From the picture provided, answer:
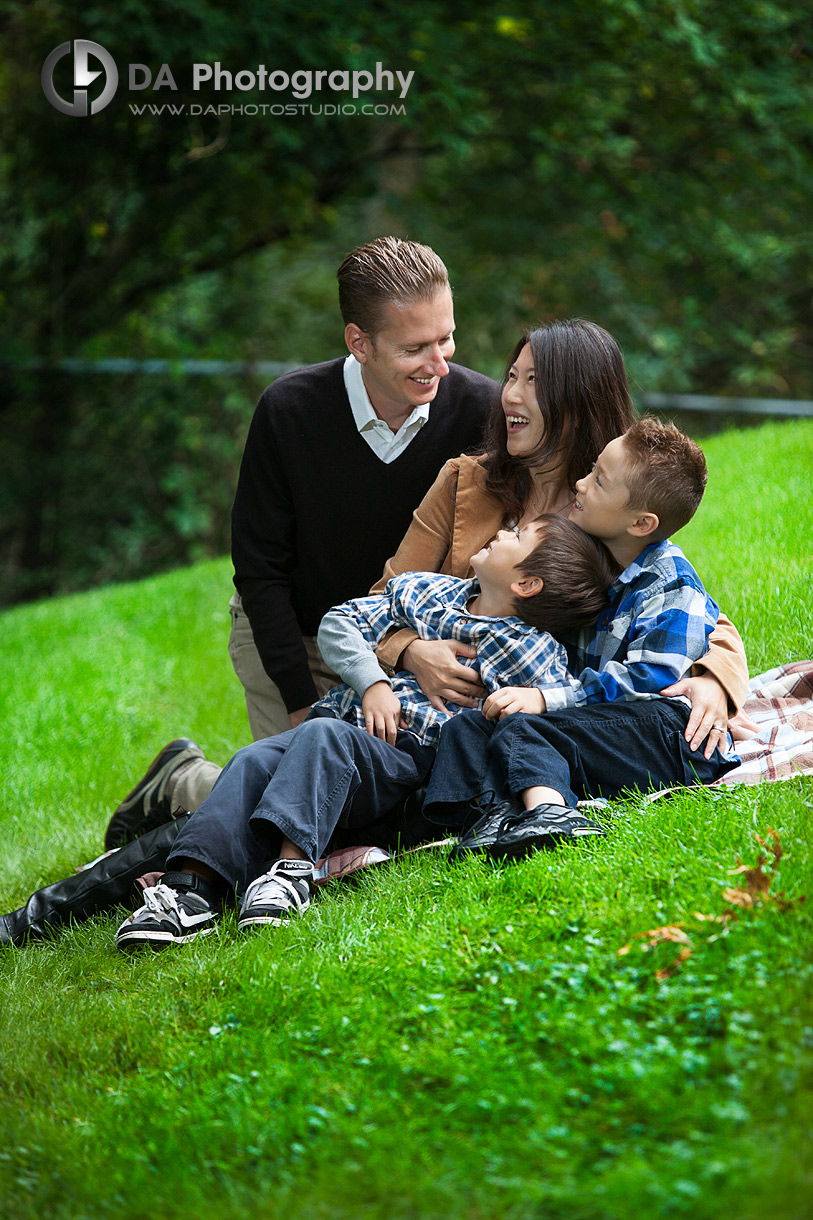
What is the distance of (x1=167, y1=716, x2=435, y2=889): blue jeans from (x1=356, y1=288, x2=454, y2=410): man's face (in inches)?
48.9

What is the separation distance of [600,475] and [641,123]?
9.22m

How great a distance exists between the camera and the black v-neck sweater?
4.02 meters

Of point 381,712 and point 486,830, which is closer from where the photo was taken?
point 486,830

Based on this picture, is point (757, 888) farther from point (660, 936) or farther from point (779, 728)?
point (779, 728)

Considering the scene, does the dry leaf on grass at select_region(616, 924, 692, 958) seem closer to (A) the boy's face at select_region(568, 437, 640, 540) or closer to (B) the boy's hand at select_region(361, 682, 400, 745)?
(B) the boy's hand at select_region(361, 682, 400, 745)

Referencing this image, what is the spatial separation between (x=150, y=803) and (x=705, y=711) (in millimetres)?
1903

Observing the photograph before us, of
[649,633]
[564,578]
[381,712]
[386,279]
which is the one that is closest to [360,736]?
[381,712]

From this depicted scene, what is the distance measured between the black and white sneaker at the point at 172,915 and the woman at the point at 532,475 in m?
0.86

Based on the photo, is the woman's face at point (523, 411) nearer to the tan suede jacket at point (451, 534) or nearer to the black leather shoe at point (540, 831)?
the tan suede jacket at point (451, 534)

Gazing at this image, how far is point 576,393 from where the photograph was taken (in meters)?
3.41

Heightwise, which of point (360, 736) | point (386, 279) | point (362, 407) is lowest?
point (360, 736)

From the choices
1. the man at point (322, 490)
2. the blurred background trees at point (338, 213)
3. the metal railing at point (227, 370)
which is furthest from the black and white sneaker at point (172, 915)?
the metal railing at point (227, 370)

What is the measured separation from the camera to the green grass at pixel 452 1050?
1.84m
